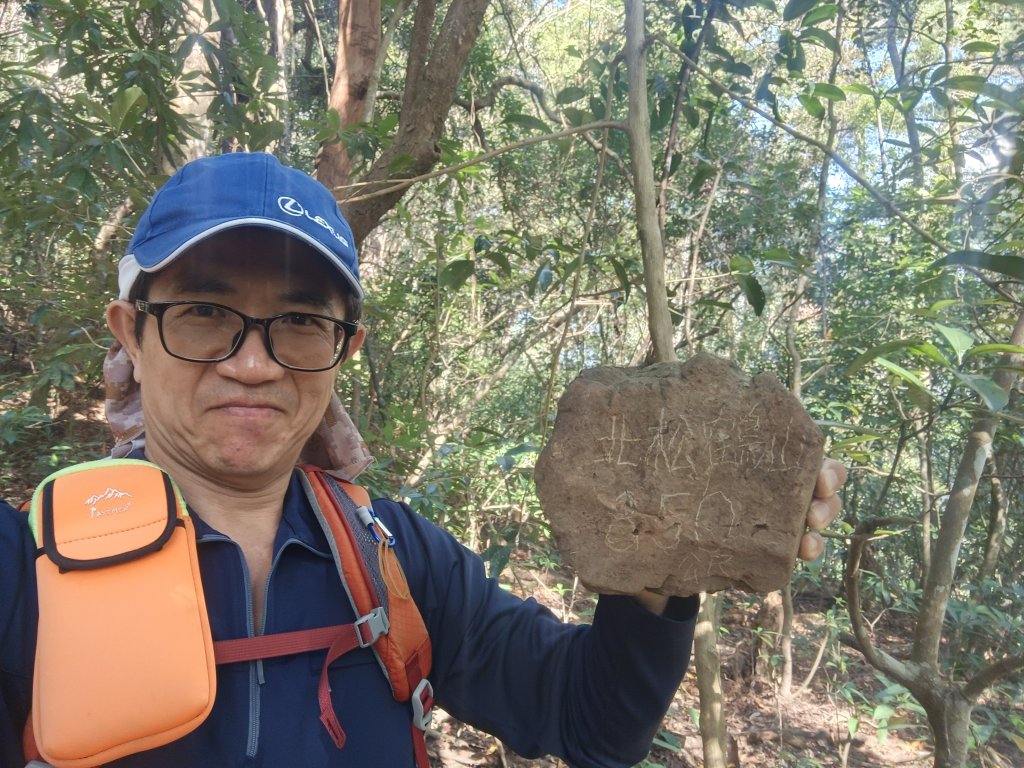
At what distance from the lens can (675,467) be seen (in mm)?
1225

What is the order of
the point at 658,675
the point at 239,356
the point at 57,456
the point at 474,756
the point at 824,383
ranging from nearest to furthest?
the point at 239,356, the point at 658,675, the point at 474,756, the point at 57,456, the point at 824,383

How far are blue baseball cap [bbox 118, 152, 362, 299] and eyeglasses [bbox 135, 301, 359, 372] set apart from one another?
8 cm

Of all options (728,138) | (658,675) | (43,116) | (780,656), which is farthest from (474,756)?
(728,138)

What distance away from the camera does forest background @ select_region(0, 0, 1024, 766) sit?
1.89 metres

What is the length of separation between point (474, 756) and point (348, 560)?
2.56 metres

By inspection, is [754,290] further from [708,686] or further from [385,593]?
[385,593]

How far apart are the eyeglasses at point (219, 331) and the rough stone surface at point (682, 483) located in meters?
0.48

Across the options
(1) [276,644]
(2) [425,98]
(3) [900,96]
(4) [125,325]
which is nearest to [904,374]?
(1) [276,644]

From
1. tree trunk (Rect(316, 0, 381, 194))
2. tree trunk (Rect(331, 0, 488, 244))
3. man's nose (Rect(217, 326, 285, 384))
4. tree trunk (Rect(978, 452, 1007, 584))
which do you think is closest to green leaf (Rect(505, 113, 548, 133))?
tree trunk (Rect(331, 0, 488, 244))

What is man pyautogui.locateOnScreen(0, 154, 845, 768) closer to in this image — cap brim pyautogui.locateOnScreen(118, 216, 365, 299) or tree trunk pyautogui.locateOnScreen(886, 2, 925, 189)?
cap brim pyautogui.locateOnScreen(118, 216, 365, 299)

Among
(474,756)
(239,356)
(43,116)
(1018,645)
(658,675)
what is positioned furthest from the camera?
(1018,645)

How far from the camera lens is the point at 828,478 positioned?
3.87 feet

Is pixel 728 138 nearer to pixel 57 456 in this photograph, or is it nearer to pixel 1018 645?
pixel 1018 645

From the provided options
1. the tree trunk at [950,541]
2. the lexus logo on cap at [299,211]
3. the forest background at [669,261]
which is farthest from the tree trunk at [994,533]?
the lexus logo on cap at [299,211]
